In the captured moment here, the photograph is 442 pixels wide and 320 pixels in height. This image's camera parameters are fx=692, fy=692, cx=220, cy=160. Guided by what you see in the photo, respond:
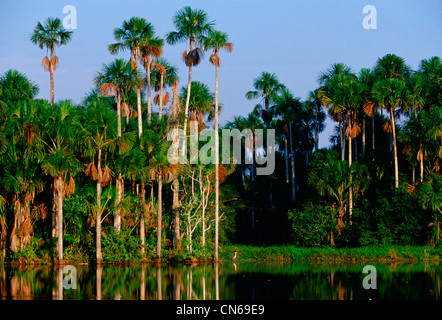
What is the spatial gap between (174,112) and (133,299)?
2303 centimetres

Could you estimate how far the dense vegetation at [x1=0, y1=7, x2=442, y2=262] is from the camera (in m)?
40.5

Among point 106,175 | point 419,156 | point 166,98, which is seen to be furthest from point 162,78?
point 419,156

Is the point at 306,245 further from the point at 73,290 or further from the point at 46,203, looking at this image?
the point at 73,290

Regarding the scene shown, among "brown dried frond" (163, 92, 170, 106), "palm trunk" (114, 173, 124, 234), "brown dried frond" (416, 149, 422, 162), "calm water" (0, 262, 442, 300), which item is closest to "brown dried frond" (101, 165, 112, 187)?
"palm trunk" (114, 173, 124, 234)

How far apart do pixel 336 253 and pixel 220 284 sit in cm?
1977

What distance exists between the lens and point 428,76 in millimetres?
57844

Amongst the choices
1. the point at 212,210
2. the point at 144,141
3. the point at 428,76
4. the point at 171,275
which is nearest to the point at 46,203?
the point at 144,141

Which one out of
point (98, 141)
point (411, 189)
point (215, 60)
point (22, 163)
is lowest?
point (411, 189)

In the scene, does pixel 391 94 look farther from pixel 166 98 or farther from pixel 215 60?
pixel 166 98

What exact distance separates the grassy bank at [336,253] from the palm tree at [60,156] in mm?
11371

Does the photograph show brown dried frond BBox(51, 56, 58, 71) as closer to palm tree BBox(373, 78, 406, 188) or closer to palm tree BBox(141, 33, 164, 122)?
palm tree BBox(141, 33, 164, 122)

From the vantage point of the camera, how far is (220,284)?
27531mm

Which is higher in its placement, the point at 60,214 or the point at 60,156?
the point at 60,156

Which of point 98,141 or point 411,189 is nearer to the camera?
point 98,141
